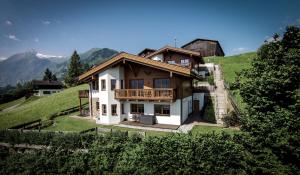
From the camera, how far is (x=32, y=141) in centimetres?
1452

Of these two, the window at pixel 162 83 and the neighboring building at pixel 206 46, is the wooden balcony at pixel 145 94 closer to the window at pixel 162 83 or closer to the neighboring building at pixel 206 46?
the window at pixel 162 83

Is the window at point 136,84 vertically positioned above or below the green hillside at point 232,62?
below

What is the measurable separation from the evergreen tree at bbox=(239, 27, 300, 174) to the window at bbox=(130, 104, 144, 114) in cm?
1253

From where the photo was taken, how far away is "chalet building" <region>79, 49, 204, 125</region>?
1842cm

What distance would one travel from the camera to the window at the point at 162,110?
63.3ft

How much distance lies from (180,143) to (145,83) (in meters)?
11.3

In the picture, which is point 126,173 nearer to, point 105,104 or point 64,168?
point 64,168

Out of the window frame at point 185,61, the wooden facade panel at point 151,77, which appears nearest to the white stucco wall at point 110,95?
the wooden facade panel at point 151,77

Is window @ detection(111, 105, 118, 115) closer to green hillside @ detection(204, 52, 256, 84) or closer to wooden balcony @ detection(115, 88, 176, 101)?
wooden balcony @ detection(115, 88, 176, 101)

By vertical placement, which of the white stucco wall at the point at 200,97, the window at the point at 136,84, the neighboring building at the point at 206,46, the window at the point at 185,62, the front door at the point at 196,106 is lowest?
the front door at the point at 196,106

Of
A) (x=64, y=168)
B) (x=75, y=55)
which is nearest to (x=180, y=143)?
(x=64, y=168)

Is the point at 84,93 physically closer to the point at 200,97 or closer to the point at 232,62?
the point at 200,97

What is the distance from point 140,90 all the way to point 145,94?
0.78 metres

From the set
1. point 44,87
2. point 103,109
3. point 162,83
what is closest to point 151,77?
point 162,83
